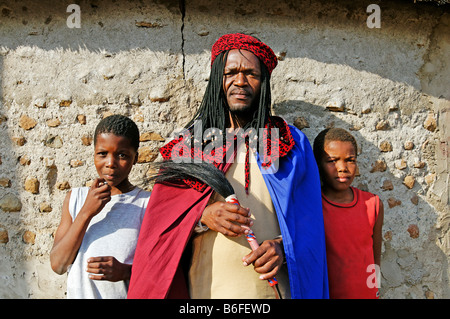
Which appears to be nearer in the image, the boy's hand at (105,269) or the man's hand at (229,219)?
the man's hand at (229,219)

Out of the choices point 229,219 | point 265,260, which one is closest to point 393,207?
point 265,260

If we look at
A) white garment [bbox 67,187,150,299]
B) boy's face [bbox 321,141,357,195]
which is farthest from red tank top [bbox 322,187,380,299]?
white garment [bbox 67,187,150,299]

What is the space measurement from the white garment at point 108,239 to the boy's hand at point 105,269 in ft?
0.28

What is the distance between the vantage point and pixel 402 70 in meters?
3.25

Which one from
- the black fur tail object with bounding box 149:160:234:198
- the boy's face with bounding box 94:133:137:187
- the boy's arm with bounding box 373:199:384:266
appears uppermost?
the boy's face with bounding box 94:133:137:187

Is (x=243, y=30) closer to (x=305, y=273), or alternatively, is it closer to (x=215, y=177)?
(x=215, y=177)

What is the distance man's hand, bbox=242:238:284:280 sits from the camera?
2.03 meters

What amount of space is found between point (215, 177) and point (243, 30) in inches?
57.4

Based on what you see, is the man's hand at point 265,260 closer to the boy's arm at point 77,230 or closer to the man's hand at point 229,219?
the man's hand at point 229,219

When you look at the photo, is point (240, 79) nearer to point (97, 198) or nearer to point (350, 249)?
point (97, 198)

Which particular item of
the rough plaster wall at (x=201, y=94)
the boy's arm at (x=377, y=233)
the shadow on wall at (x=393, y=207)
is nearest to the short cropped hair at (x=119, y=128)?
the rough plaster wall at (x=201, y=94)

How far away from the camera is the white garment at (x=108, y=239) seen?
7.47 feet

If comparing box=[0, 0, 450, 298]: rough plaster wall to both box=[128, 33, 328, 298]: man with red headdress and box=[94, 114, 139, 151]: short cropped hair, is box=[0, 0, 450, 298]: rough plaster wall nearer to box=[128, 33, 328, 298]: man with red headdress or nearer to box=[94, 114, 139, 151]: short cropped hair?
box=[94, 114, 139, 151]: short cropped hair

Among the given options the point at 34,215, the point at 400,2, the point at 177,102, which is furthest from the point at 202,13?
Result: the point at 34,215
